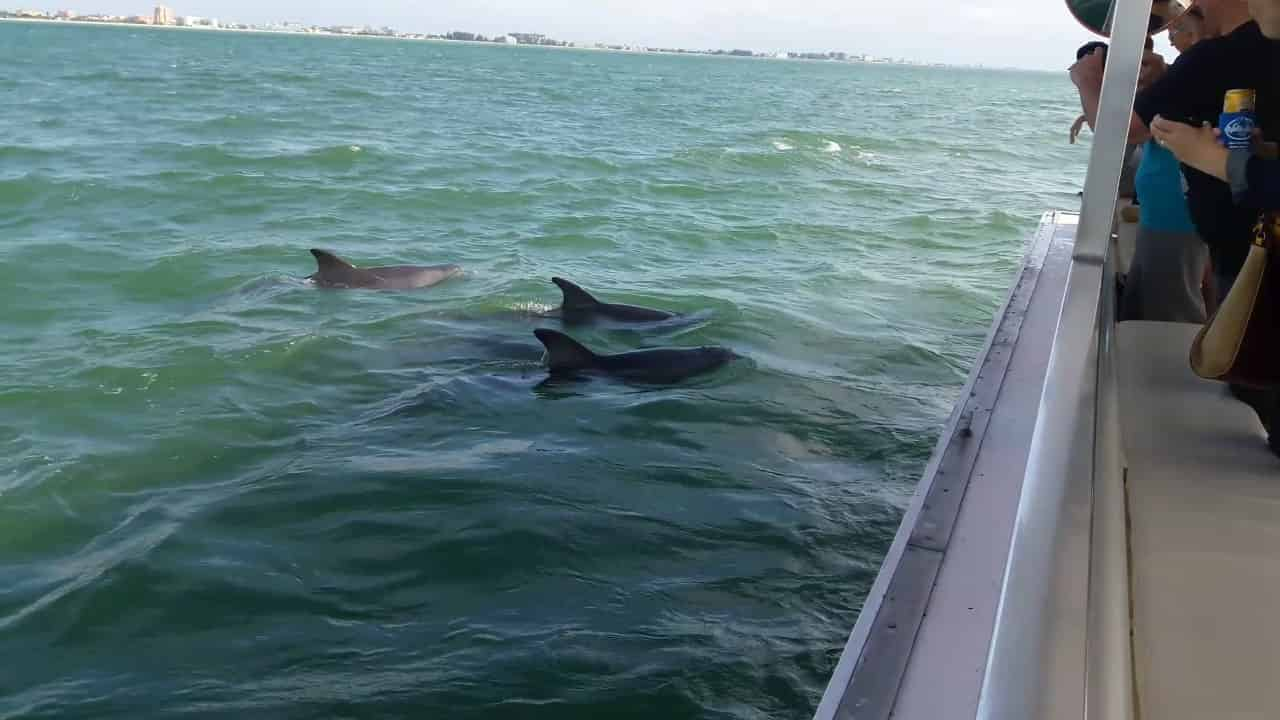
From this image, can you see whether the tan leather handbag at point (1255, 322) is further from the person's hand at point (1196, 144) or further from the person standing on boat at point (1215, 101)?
the person standing on boat at point (1215, 101)

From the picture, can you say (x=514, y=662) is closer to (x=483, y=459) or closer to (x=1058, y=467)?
(x=483, y=459)

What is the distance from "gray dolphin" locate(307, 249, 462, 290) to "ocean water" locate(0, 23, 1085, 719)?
27 cm

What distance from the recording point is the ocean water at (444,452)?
4.32m

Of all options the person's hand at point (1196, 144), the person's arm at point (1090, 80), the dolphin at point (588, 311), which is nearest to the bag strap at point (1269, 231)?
the person's hand at point (1196, 144)

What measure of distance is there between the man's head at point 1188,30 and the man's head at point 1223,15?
0.55 feet

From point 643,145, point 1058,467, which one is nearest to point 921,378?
point 1058,467

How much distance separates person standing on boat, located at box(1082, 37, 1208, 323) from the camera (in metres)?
5.12

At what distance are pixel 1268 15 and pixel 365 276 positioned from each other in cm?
965

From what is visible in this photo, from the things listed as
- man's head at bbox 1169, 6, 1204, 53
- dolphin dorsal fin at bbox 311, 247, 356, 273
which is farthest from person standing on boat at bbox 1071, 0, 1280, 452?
dolphin dorsal fin at bbox 311, 247, 356, 273

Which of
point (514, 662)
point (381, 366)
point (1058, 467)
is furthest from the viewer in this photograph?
point (381, 366)

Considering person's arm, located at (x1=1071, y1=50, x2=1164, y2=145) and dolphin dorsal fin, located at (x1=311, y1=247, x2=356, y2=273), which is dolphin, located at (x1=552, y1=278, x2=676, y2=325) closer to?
dolphin dorsal fin, located at (x1=311, y1=247, x2=356, y2=273)

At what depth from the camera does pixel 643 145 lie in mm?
29016

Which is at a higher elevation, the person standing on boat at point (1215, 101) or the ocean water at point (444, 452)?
the person standing on boat at point (1215, 101)

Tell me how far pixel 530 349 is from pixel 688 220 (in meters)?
8.81
